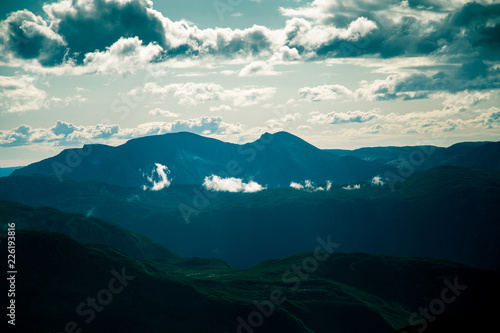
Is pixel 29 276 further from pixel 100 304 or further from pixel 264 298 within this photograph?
pixel 264 298

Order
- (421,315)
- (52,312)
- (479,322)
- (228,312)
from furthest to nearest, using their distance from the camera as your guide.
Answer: (421,315) < (228,312) < (52,312) < (479,322)

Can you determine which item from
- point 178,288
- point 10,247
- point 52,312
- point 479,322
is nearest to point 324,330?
point 178,288

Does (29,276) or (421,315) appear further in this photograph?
(421,315)

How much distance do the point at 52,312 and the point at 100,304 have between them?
18.4m

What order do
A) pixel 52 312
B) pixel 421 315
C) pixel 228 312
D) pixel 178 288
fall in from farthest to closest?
1. pixel 421 315
2. pixel 178 288
3. pixel 228 312
4. pixel 52 312

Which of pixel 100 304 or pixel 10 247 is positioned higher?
pixel 10 247

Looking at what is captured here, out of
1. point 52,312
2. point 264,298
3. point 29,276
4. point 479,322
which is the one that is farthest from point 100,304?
point 479,322

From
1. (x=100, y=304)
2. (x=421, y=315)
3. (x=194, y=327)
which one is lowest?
(x=421, y=315)

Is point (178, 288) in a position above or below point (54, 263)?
below

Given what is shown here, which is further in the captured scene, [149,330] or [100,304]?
[100,304]

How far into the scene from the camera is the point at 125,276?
604ft

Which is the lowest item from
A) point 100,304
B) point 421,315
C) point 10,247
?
point 421,315

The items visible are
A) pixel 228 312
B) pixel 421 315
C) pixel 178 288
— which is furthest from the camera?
A: pixel 421 315

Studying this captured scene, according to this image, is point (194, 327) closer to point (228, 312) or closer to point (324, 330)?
point (228, 312)
